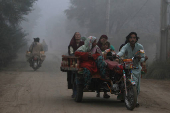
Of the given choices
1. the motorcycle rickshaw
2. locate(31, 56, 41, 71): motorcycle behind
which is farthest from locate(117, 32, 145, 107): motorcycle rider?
Answer: locate(31, 56, 41, 71): motorcycle behind

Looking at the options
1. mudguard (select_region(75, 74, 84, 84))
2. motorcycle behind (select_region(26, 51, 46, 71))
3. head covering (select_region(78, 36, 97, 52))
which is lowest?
mudguard (select_region(75, 74, 84, 84))

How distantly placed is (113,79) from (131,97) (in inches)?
35.2

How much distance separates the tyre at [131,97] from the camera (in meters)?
6.98

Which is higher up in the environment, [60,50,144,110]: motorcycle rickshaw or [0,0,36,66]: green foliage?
[0,0,36,66]: green foliage

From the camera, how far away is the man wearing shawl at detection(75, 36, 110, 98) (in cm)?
776

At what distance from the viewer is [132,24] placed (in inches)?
1649

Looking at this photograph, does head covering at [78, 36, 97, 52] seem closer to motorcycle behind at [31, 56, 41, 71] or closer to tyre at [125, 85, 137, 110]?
tyre at [125, 85, 137, 110]

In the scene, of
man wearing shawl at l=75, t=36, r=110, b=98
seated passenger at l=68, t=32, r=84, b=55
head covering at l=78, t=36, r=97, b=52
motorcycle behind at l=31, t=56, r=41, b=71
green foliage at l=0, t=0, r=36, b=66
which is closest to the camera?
man wearing shawl at l=75, t=36, r=110, b=98

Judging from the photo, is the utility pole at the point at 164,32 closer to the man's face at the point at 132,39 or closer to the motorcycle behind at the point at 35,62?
the motorcycle behind at the point at 35,62

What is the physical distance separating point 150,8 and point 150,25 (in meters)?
2.06

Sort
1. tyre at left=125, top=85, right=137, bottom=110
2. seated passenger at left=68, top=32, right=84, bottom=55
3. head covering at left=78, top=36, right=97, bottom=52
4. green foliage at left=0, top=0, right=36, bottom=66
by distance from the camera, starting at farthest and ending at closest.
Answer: green foliage at left=0, top=0, right=36, bottom=66
seated passenger at left=68, top=32, right=84, bottom=55
head covering at left=78, top=36, right=97, bottom=52
tyre at left=125, top=85, right=137, bottom=110

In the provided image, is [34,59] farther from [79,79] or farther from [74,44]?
[79,79]

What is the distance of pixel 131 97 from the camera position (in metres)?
7.12

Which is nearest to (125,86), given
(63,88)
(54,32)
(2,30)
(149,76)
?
(63,88)
